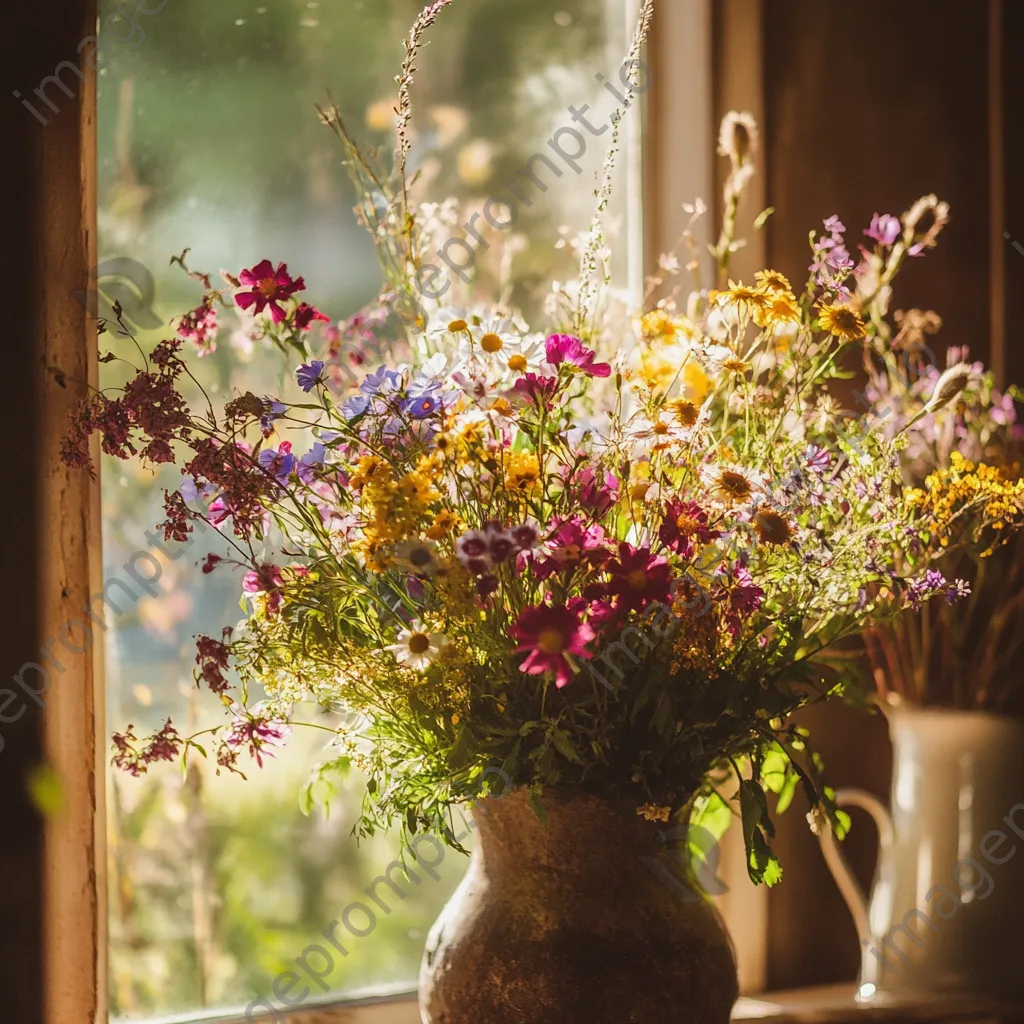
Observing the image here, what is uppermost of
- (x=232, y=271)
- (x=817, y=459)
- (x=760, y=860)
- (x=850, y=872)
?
(x=232, y=271)

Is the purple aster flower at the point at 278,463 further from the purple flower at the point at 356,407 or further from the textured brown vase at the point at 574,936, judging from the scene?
the textured brown vase at the point at 574,936

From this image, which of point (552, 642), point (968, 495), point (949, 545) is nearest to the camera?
point (552, 642)

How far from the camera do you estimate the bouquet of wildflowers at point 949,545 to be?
1.20 meters

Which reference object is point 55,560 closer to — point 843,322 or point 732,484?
point 732,484

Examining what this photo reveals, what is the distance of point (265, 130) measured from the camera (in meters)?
1.26

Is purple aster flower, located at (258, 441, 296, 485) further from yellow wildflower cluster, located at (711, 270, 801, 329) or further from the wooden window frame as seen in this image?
yellow wildflower cluster, located at (711, 270, 801, 329)

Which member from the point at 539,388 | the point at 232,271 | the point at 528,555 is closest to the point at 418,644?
the point at 528,555

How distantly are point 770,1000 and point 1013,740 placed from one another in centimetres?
40

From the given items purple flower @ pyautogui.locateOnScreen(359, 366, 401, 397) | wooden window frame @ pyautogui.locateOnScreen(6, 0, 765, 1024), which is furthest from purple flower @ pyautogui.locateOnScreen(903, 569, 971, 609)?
wooden window frame @ pyautogui.locateOnScreen(6, 0, 765, 1024)

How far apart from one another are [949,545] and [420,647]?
0.62 m

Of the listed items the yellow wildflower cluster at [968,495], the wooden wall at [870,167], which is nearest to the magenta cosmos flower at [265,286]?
the yellow wildflower cluster at [968,495]

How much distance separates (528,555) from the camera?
85cm

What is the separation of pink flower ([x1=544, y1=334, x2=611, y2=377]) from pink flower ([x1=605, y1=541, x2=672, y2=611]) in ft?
0.47

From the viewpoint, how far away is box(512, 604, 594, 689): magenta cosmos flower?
29.9 inches
